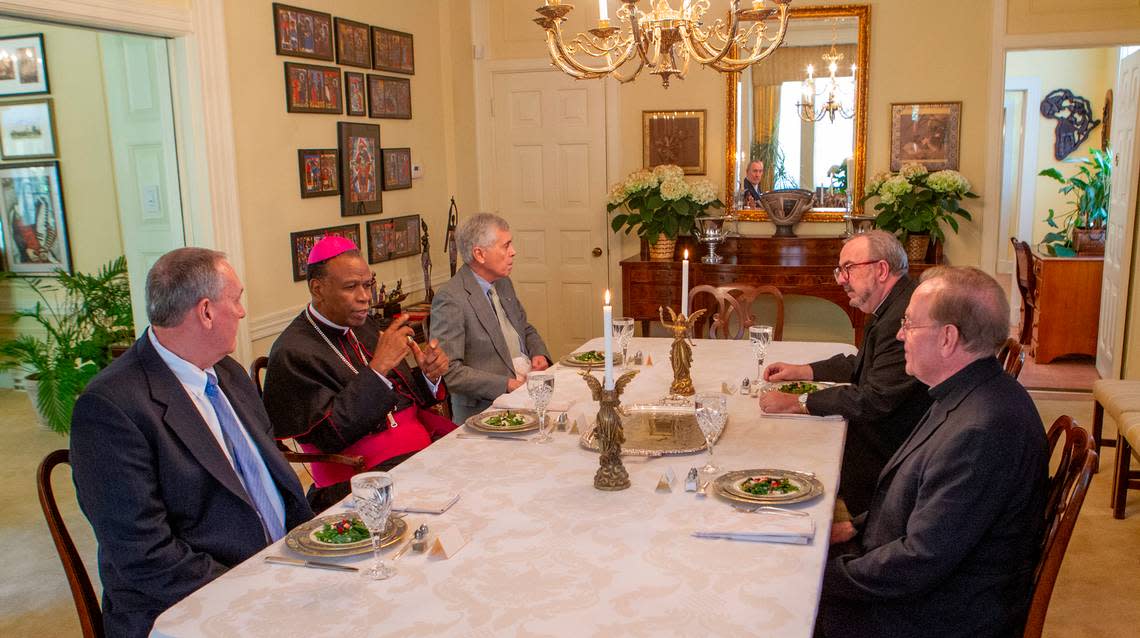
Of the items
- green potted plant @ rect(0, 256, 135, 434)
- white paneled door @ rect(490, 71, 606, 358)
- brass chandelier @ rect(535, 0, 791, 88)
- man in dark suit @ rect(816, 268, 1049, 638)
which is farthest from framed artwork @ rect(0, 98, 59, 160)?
man in dark suit @ rect(816, 268, 1049, 638)

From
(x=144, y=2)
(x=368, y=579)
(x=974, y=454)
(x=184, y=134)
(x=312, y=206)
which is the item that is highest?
(x=144, y=2)

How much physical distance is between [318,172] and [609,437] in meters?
3.20

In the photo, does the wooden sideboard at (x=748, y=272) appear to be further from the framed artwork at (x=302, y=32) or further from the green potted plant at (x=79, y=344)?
the green potted plant at (x=79, y=344)

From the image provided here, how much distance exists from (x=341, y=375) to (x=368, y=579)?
1.35 m

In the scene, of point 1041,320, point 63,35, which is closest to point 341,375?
point 63,35

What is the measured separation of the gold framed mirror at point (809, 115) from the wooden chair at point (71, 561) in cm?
502

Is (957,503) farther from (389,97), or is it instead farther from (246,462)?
(389,97)

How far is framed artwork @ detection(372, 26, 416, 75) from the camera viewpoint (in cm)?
538

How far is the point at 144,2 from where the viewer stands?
12.2 ft

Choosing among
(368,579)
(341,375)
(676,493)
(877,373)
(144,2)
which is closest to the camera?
(368,579)

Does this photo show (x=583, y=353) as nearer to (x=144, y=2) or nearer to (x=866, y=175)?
Result: (x=144, y=2)

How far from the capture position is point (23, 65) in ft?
19.7

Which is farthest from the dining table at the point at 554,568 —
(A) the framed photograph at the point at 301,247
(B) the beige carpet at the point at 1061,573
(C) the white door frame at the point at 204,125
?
(A) the framed photograph at the point at 301,247

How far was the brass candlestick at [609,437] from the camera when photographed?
2.14 metres
